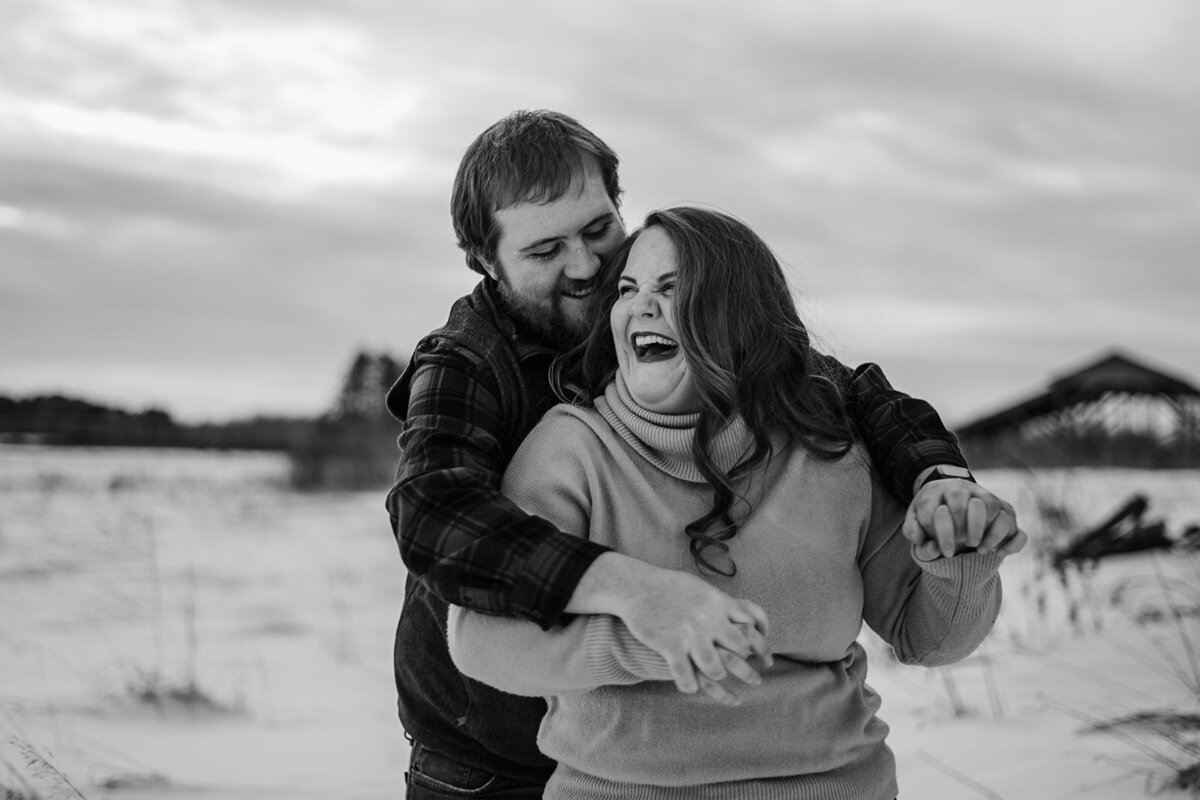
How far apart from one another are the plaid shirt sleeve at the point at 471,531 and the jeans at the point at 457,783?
2.26 ft

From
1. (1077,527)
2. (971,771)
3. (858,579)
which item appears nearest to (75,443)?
(1077,527)

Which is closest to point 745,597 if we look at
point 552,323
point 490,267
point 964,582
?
point 964,582

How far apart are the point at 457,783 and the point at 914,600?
1046 millimetres

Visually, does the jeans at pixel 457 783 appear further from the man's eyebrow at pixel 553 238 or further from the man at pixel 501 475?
the man's eyebrow at pixel 553 238

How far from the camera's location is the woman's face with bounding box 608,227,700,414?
6.75ft

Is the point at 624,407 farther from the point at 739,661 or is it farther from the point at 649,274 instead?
the point at 739,661

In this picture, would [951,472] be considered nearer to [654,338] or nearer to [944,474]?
[944,474]

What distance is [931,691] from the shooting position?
4906 millimetres

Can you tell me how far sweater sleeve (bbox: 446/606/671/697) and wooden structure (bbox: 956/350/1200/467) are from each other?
733cm

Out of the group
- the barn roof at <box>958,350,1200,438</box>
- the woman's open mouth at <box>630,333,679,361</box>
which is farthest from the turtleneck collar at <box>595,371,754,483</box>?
the barn roof at <box>958,350,1200,438</box>

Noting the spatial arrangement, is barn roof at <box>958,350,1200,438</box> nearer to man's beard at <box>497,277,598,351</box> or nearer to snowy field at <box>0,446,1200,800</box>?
snowy field at <box>0,446,1200,800</box>

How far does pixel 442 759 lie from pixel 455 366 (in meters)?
0.88

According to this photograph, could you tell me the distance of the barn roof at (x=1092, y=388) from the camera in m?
14.4

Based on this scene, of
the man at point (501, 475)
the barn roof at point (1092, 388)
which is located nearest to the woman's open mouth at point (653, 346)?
the man at point (501, 475)
